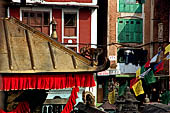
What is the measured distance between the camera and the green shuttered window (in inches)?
1222

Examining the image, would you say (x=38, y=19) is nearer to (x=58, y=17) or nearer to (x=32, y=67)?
(x=58, y=17)

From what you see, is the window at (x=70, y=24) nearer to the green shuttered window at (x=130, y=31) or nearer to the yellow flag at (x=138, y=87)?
the green shuttered window at (x=130, y=31)

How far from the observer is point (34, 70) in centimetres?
559

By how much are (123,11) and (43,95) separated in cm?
→ 2560

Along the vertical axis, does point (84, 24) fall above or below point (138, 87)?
above

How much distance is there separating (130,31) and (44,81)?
85.4 feet

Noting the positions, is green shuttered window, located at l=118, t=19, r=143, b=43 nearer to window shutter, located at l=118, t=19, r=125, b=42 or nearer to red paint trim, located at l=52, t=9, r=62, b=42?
window shutter, located at l=118, t=19, r=125, b=42

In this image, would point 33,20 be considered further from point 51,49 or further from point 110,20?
point 51,49

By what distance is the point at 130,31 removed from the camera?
31234 mm

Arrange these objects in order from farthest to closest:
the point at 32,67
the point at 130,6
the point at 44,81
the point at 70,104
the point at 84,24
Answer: the point at 130,6 < the point at 84,24 < the point at 70,104 < the point at 44,81 < the point at 32,67

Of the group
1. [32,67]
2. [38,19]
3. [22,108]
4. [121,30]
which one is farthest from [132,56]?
[32,67]

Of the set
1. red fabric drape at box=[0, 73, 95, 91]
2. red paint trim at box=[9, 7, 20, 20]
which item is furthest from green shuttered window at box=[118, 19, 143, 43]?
red fabric drape at box=[0, 73, 95, 91]

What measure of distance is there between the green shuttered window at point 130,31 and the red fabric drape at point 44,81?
25.2 metres

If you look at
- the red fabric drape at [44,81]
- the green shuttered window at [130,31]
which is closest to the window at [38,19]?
the green shuttered window at [130,31]
